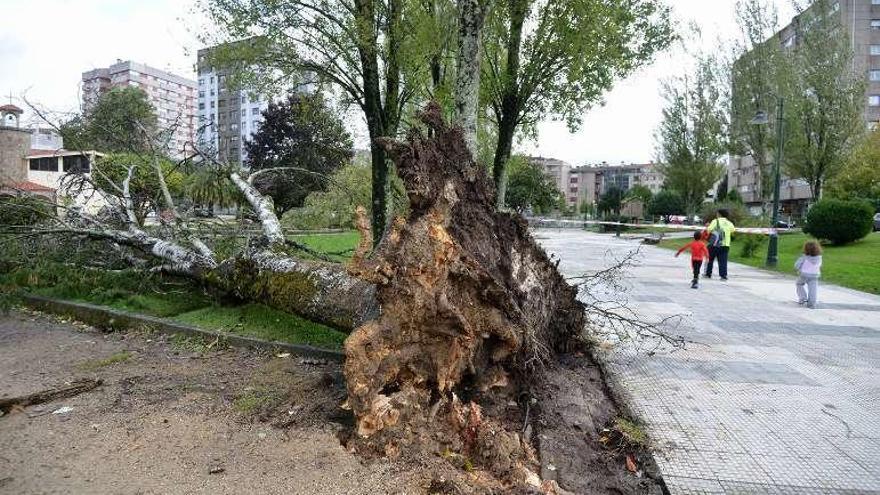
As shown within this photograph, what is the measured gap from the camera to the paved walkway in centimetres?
318

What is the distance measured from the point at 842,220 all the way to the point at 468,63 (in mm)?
17652

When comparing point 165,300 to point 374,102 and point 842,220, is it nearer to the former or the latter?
point 374,102

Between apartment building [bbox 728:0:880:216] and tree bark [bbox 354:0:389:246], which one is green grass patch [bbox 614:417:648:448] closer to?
tree bark [bbox 354:0:389:246]

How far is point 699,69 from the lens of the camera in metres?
33.5

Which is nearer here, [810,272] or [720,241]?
[810,272]

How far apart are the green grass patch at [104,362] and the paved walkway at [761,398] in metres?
4.69

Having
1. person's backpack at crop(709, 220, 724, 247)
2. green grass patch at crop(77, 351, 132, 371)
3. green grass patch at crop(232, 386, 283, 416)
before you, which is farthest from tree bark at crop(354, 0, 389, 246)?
person's backpack at crop(709, 220, 724, 247)

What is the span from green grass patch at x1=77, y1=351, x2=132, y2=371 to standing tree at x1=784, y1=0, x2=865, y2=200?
89.6ft

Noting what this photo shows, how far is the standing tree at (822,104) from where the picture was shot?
2411cm

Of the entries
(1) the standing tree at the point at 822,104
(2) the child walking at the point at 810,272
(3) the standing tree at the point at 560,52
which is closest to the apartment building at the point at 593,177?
(1) the standing tree at the point at 822,104

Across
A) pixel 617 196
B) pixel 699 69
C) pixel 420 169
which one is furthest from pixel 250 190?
pixel 617 196

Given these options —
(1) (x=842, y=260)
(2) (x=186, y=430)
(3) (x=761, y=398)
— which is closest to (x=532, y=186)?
(1) (x=842, y=260)

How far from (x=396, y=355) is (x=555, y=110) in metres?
12.1

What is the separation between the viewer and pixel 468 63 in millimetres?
7785
